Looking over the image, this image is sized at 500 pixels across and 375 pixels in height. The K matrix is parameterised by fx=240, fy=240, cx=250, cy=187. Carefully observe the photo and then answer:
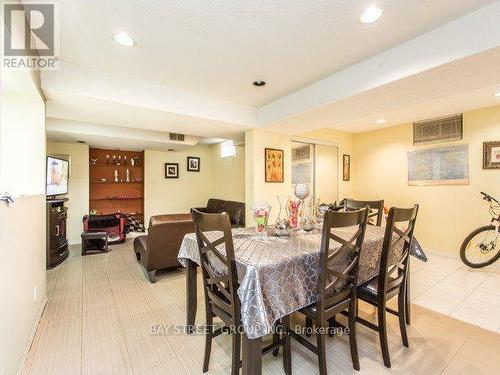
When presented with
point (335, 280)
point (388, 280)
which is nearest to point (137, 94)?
point (335, 280)

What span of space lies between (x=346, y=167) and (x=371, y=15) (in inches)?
164

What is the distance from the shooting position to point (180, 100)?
120 inches

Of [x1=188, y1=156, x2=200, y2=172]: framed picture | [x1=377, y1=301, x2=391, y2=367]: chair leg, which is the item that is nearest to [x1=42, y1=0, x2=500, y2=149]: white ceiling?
[x1=377, y1=301, x2=391, y2=367]: chair leg

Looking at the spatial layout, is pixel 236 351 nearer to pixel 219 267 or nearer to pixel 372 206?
pixel 219 267

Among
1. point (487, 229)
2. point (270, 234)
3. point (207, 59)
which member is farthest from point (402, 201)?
point (207, 59)

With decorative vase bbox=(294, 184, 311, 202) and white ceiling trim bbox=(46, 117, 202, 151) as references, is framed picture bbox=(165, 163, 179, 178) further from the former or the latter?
decorative vase bbox=(294, 184, 311, 202)

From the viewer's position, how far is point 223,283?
1.51m

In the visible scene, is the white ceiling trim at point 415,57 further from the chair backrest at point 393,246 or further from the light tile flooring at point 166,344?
the light tile flooring at point 166,344

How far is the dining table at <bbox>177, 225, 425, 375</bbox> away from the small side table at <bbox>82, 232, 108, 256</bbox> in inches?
137

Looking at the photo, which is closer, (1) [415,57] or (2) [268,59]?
(1) [415,57]

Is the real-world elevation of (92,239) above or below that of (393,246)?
below

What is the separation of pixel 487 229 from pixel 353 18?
3.90 metres

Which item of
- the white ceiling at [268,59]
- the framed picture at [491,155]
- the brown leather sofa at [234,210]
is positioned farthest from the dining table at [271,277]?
the framed picture at [491,155]

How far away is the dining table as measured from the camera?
126 cm
